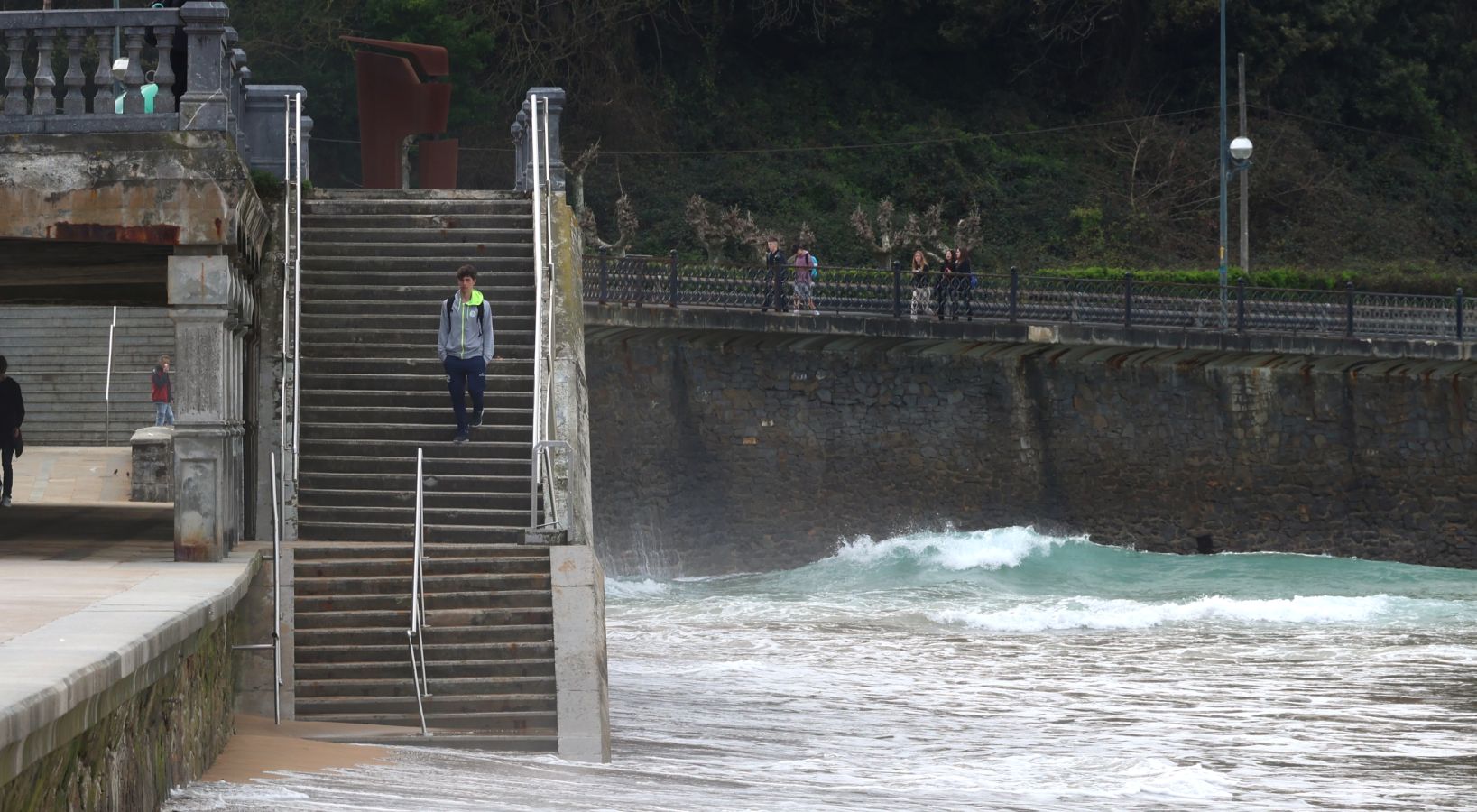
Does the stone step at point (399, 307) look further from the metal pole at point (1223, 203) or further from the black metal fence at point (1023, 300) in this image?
the metal pole at point (1223, 203)

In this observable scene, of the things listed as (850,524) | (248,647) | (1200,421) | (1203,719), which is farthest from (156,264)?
(1200,421)

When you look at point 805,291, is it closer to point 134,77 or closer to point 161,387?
point 161,387

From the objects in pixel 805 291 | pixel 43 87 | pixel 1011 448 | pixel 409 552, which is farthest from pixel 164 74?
pixel 1011 448

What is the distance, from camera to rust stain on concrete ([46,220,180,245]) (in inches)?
480

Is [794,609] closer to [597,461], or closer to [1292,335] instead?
[597,461]

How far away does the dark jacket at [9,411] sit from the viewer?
17797mm

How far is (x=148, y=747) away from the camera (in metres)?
8.12

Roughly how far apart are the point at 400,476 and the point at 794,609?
10.8 m

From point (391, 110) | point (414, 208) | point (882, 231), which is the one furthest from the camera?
point (882, 231)

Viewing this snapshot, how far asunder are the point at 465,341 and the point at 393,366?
4.05ft

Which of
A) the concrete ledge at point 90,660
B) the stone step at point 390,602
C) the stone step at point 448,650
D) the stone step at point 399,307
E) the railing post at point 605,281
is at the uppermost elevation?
the railing post at point 605,281

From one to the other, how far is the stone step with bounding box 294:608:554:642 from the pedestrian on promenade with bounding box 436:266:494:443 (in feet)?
6.99

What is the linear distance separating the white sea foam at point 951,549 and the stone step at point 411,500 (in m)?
14.4

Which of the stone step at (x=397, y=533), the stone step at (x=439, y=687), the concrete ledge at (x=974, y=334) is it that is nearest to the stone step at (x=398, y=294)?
the stone step at (x=397, y=533)
